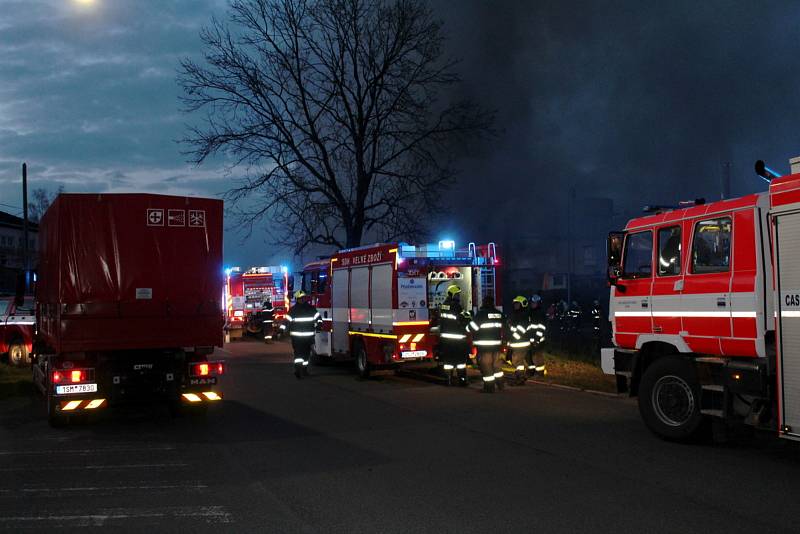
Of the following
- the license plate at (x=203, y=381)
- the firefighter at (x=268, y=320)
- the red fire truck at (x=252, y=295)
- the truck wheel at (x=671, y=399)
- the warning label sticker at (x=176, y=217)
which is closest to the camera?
the truck wheel at (x=671, y=399)

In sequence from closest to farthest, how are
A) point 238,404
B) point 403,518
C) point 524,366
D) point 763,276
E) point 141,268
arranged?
point 403,518 < point 763,276 < point 141,268 < point 238,404 < point 524,366

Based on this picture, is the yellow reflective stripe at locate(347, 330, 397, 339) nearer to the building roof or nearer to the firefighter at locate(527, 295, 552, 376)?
the firefighter at locate(527, 295, 552, 376)

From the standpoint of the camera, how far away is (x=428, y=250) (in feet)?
46.4

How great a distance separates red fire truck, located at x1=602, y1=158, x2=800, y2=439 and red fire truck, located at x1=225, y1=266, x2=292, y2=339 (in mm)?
21520

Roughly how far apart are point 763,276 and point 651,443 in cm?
222

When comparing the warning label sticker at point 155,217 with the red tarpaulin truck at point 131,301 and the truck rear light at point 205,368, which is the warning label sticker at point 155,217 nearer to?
the red tarpaulin truck at point 131,301

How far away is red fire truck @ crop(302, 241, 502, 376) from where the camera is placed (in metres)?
14.0

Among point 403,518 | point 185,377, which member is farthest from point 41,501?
point 185,377

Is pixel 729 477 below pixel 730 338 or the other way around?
below

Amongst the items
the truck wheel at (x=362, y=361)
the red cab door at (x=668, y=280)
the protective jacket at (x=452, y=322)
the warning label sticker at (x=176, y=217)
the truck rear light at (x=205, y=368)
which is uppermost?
the warning label sticker at (x=176, y=217)

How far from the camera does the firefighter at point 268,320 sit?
2778 cm

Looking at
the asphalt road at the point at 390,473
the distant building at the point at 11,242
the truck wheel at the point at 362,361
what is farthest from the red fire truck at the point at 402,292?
the distant building at the point at 11,242

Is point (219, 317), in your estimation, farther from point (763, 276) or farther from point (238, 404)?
point (763, 276)

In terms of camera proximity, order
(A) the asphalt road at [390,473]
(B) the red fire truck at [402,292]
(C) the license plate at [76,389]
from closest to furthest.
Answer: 1. (A) the asphalt road at [390,473]
2. (C) the license plate at [76,389]
3. (B) the red fire truck at [402,292]
